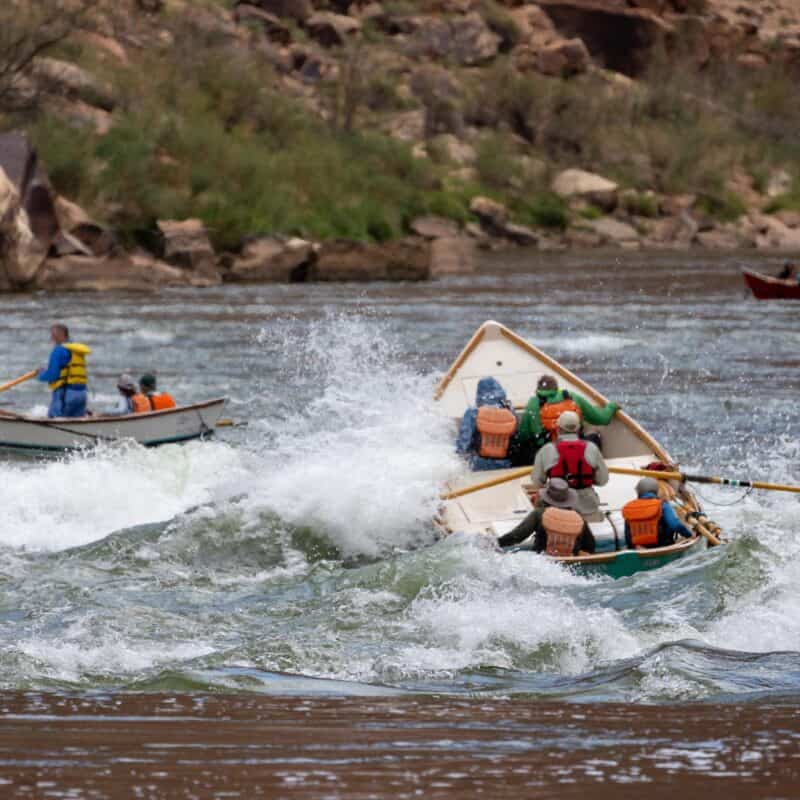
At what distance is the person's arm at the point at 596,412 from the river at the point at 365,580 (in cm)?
126

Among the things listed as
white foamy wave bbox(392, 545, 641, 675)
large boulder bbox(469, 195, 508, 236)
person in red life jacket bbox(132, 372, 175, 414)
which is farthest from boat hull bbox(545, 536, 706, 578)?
large boulder bbox(469, 195, 508, 236)

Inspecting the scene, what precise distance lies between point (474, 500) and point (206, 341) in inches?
632

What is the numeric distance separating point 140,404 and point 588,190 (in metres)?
51.8

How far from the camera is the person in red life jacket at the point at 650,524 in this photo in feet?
39.4

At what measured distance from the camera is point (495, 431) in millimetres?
14383

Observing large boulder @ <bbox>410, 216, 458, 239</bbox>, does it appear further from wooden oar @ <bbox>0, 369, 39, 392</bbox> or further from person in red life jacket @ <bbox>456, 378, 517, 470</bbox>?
person in red life jacket @ <bbox>456, 378, 517, 470</bbox>

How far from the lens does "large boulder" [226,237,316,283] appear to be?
1661 inches

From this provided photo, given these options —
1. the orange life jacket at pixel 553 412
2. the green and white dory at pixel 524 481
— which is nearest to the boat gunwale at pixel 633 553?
the green and white dory at pixel 524 481

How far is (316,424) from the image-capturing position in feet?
67.9

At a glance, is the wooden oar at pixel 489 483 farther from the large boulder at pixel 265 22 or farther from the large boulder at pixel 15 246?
the large boulder at pixel 265 22

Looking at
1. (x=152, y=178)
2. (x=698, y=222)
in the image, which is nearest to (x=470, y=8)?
(x=698, y=222)

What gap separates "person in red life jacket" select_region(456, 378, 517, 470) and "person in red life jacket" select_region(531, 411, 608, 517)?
1735mm

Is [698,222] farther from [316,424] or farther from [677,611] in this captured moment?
[677,611]

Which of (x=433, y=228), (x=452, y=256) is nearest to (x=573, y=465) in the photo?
(x=452, y=256)
